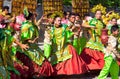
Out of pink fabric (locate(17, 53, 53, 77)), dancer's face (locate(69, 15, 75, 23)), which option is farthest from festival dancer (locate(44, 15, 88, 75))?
dancer's face (locate(69, 15, 75, 23))

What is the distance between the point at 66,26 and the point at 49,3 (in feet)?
23.2

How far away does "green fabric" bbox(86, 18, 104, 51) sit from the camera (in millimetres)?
11172

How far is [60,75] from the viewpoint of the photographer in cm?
1071

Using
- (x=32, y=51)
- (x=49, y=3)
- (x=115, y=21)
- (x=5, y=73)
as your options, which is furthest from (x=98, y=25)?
(x=49, y=3)

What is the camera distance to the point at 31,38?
32.8 feet

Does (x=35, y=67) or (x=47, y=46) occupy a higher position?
(x=47, y=46)

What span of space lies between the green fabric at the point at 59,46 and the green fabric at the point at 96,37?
2.55 feet

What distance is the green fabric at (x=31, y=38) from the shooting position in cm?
993

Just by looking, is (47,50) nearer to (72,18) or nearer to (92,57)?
(72,18)

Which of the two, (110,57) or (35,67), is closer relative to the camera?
(110,57)

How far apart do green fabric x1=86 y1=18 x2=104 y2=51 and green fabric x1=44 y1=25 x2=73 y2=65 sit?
78 cm

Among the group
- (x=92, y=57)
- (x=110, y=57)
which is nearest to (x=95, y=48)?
(x=92, y=57)

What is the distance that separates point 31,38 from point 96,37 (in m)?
2.04

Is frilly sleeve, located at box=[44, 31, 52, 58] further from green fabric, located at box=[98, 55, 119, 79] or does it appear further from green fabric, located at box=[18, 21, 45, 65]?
green fabric, located at box=[98, 55, 119, 79]
